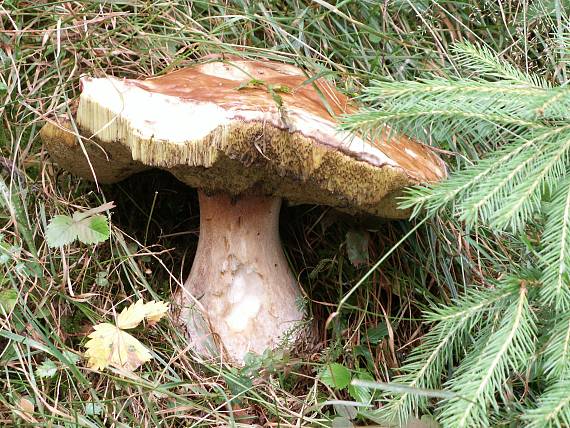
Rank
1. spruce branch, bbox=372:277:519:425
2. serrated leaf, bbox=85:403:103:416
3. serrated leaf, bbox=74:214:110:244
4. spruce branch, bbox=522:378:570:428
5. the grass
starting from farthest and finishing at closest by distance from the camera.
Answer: serrated leaf, bbox=74:214:110:244
the grass
serrated leaf, bbox=85:403:103:416
spruce branch, bbox=372:277:519:425
spruce branch, bbox=522:378:570:428

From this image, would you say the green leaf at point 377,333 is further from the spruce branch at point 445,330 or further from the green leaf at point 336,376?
the spruce branch at point 445,330

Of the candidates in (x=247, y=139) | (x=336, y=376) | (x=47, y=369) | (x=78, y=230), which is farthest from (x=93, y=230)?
(x=336, y=376)

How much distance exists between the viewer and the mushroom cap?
1.49 meters

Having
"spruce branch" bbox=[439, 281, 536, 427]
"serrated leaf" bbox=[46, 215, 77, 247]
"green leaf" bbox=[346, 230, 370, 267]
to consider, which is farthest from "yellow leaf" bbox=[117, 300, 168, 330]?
"spruce branch" bbox=[439, 281, 536, 427]

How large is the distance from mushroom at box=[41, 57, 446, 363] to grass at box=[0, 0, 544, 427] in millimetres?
Result: 97

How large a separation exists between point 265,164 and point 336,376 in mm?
550

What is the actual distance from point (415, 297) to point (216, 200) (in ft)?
2.03

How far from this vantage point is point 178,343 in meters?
1.93

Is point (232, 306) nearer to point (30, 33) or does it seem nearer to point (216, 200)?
point (216, 200)

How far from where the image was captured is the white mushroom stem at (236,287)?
6.39ft

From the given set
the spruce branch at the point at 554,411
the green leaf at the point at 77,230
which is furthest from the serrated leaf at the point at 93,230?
the spruce branch at the point at 554,411

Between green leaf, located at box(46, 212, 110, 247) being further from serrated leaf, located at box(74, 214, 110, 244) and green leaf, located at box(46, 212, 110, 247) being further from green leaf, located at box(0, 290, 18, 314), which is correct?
green leaf, located at box(0, 290, 18, 314)

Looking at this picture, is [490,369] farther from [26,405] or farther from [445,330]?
[26,405]

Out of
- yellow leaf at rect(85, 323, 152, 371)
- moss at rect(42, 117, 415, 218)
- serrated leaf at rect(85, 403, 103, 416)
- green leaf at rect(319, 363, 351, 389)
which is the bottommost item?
green leaf at rect(319, 363, 351, 389)
